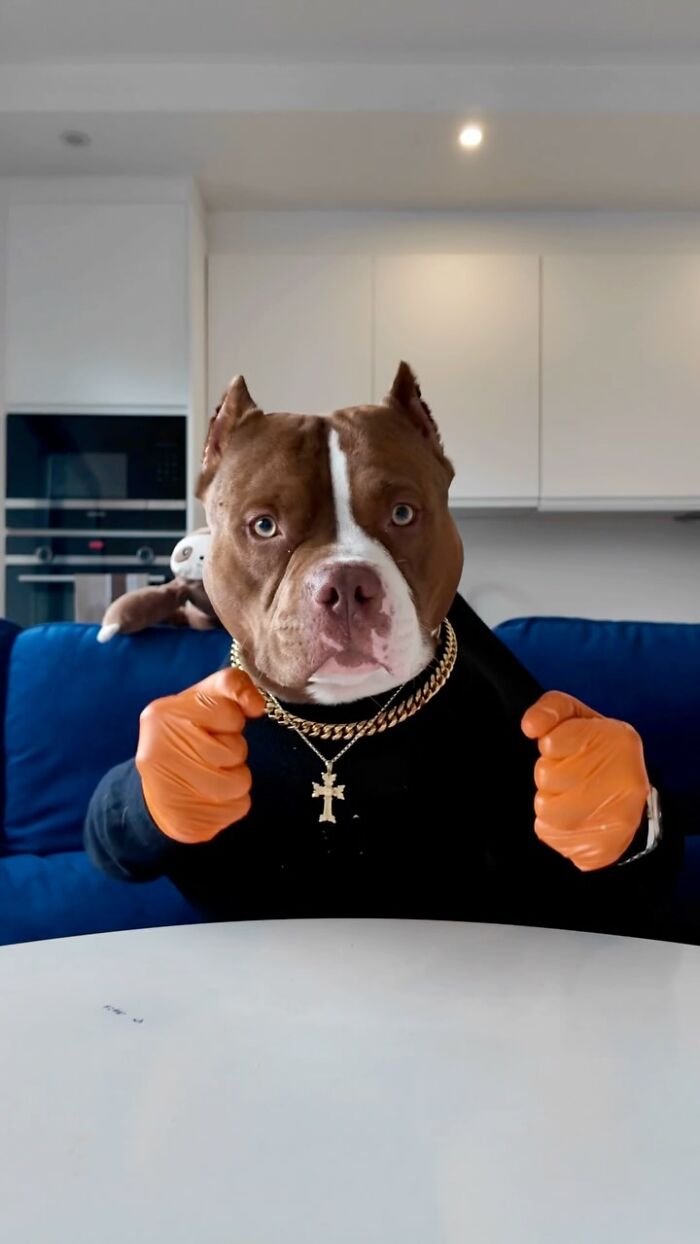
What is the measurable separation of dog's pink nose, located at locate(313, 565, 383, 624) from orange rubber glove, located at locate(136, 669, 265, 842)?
0.51 feet

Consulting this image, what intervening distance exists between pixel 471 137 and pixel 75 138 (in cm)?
114

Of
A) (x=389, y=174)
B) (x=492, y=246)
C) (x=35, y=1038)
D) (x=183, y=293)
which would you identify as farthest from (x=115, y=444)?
(x=35, y=1038)

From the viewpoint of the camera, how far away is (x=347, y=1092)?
0.42m

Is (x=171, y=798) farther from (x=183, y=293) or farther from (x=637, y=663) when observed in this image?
(x=183, y=293)

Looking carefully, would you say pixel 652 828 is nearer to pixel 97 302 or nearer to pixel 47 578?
pixel 47 578

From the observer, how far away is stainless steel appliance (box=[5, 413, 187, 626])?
Answer: 8.46ft

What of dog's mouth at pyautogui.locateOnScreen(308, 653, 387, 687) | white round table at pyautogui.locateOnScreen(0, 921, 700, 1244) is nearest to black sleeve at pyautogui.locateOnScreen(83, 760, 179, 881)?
white round table at pyautogui.locateOnScreen(0, 921, 700, 1244)

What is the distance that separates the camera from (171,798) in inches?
25.8

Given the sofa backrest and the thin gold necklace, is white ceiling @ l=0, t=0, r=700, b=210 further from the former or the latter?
the thin gold necklace

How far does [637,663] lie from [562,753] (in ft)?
2.10

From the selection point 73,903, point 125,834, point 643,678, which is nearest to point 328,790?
point 125,834

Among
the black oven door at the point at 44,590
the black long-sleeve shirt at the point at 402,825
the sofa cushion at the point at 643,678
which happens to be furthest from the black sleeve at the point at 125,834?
the black oven door at the point at 44,590

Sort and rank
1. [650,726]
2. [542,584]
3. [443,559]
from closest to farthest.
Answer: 1. [443,559]
2. [650,726]
3. [542,584]

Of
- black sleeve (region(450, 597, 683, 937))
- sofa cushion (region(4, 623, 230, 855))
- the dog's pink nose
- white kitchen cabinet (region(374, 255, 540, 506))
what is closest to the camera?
the dog's pink nose
